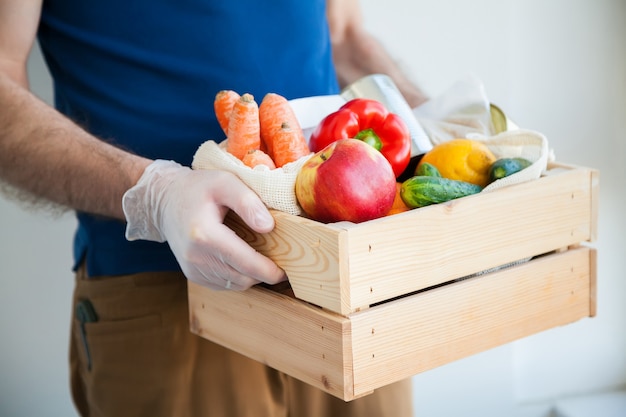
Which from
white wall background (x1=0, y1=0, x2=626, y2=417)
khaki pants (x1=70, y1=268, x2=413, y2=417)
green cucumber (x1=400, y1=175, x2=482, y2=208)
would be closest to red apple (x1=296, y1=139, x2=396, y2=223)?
green cucumber (x1=400, y1=175, x2=482, y2=208)

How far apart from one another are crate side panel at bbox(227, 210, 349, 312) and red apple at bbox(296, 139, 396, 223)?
38 mm

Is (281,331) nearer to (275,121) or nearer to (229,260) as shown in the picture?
(229,260)

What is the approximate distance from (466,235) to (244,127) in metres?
0.31

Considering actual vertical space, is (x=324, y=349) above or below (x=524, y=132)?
below

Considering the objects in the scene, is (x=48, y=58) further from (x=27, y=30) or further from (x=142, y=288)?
(x=142, y=288)

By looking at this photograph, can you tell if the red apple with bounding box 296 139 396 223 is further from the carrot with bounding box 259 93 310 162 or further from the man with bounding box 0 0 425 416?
the man with bounding box 0 0 425 416

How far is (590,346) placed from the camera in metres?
2.26

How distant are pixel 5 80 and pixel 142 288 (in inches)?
14.7

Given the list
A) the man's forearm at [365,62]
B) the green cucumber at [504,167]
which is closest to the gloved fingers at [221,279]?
the green cucumber at [504,167]

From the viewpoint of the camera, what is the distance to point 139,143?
125cm

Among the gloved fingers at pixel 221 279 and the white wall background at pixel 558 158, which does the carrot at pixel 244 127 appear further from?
the white wall background at pixel 558 158

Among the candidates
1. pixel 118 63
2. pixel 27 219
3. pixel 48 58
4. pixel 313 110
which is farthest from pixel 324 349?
pixel 27 219

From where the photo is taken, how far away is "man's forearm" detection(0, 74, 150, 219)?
1076mm

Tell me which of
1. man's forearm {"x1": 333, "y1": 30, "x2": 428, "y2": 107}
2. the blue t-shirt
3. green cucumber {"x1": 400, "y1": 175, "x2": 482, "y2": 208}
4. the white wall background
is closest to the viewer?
Answer: green cucumber {"x1": 400, "y1": 175, "x2": 482, "y2": 208}
